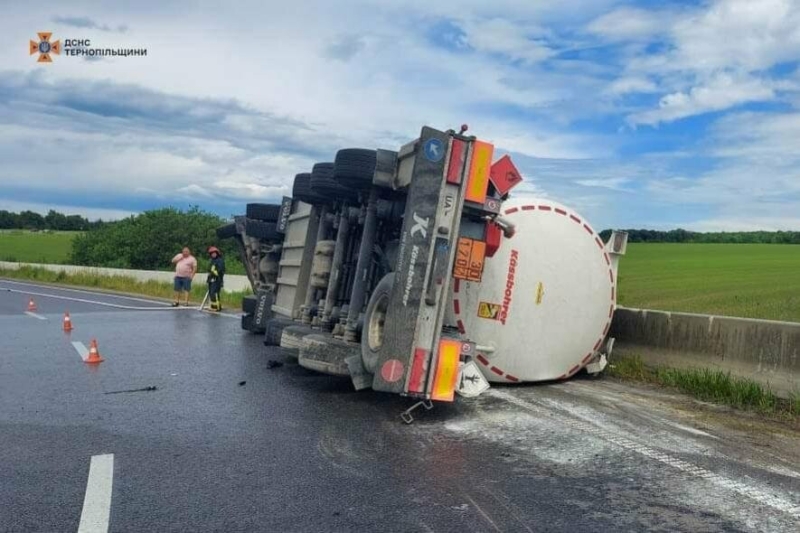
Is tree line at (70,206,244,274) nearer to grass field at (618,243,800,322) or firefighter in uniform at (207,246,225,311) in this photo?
grass field at (618,243,800,322)

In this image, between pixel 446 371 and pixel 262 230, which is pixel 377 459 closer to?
pixel 446 371

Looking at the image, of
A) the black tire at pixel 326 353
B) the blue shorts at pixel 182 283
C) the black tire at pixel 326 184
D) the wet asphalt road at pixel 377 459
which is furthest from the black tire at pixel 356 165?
the blue shorts at pixel 182 283

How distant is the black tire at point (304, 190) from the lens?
8922 mm

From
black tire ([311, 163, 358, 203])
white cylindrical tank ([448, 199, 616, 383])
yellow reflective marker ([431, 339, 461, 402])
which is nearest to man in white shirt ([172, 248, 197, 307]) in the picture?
black tire ([311, 163, 358, 203])

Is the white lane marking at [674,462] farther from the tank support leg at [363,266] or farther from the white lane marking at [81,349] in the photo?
the white lane marking at [81,349]

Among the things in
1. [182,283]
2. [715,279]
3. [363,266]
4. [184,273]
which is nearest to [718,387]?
[363,266]

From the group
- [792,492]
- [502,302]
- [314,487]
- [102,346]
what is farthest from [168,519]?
[102,346]

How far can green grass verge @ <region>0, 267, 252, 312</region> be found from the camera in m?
22.4

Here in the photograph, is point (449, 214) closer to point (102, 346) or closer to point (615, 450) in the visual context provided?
point (615, 450)

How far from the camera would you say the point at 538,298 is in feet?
23.7

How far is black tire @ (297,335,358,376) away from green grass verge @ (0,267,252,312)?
12.3 metres

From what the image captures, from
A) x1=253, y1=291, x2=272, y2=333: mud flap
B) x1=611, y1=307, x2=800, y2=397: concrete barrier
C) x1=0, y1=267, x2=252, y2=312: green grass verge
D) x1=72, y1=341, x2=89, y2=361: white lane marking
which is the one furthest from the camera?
x1=0, y1=267, x2=252, y2=312: green grass verge

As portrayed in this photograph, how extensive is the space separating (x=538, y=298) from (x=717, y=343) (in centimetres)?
176

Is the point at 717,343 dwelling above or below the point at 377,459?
above
